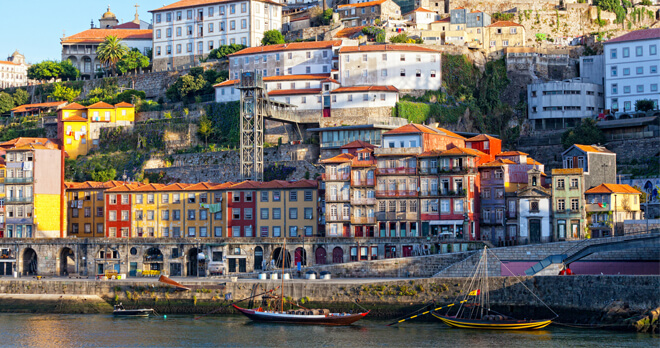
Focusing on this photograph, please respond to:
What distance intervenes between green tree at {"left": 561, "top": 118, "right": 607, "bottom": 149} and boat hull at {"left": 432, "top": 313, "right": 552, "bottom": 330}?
39415 mm

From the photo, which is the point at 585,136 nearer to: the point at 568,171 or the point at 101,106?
the point at 568,171

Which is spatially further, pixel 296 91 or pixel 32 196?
pixel 296 91

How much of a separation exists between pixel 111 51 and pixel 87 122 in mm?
20880

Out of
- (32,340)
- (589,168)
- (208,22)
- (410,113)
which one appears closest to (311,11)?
(208,22)

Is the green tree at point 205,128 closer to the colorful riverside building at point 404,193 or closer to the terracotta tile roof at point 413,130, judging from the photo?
the terracotta tile roof at point 413,130

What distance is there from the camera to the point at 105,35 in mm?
147375

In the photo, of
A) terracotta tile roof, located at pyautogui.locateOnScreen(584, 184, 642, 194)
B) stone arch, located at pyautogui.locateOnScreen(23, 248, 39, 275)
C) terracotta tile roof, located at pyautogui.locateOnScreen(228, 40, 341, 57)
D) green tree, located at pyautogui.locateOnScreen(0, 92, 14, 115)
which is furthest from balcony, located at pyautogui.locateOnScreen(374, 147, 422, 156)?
green tree, located at pyautogui.locateOnScreen(0, 92, 14, 115)

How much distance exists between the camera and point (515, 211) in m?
82.8

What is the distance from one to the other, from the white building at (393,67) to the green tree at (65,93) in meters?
41.0

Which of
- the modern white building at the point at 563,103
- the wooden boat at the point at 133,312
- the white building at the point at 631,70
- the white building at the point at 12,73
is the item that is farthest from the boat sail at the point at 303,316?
the white building at the point at 12,73

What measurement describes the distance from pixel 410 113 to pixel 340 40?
14.9 metres

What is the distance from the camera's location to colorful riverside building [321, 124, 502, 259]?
271 feet

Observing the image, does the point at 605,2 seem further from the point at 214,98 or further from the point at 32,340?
the point at 32,340

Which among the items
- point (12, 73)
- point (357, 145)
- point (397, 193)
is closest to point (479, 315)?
point (397, 193)
